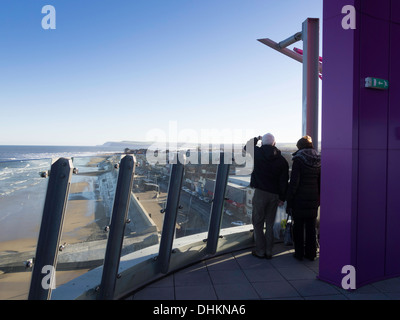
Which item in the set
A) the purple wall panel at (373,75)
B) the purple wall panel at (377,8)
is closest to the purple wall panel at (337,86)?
the purple wall panel at (373,75)

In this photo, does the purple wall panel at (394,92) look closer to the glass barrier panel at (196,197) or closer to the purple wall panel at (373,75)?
the purple wall panel at (373,75)

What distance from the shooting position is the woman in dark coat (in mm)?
4469

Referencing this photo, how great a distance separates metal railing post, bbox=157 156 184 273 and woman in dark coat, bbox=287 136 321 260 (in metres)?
1.61

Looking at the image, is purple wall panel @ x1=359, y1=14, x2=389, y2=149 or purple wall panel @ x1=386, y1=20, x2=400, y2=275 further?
purple wall panel @ x1=386, y1=20, x2=400, y2=275

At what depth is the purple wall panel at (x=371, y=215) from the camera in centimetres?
363

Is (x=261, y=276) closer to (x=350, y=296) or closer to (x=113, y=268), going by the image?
(x=350, y=296)

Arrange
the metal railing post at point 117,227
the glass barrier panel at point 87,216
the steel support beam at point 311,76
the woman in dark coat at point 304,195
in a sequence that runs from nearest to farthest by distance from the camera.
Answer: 1. the glass barrier panel at point 87,216
2. the metal railing post at point 117,227
3. the woman in dark coat at point 304,195
4. the steel support beam at point 311,76

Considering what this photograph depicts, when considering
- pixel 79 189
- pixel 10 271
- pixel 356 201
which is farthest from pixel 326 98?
pixel 10 271

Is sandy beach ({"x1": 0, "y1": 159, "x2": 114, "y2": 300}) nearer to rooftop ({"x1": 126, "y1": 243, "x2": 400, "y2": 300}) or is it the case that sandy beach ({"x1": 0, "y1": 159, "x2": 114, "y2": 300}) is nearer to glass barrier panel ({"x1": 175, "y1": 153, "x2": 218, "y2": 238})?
rooftop ({"x1": 126, "y1": 243, "x2": 400, "y2": 300})

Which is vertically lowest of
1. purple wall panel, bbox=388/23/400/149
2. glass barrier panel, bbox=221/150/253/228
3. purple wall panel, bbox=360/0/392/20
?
glass barrier panel, bbox=221/150/253/228

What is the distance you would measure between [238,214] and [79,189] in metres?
3.10

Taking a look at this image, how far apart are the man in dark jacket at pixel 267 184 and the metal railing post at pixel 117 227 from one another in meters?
2.11

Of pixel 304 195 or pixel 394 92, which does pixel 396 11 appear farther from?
pixel 304 195

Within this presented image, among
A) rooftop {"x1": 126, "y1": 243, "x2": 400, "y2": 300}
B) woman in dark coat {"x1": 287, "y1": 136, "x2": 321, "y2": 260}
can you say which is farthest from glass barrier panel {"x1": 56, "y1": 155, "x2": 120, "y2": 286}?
woman in dark coat {"x1": 287, "y1": 136, "x2": 321, "y2": 260}
